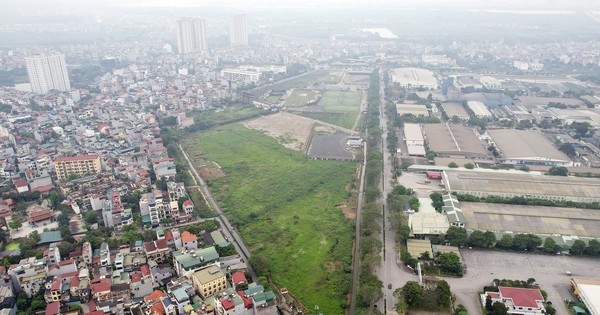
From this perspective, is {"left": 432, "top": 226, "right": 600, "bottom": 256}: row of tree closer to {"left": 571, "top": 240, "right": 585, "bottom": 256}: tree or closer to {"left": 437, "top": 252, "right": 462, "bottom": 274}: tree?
{"left": 571, "top": 240, "right": 585, "bottom": 256}: tree

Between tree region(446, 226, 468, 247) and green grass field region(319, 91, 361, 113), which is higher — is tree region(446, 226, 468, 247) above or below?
above

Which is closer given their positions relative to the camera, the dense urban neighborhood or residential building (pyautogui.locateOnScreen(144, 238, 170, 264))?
the dense urban neighborhood

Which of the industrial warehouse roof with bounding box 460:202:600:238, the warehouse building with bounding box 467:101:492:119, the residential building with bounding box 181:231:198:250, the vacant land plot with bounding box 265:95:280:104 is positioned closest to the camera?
the residential building with bounding box 181:231:198:250

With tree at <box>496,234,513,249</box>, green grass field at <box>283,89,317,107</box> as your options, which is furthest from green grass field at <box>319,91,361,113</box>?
tree at <box>496,234,513,249</box>


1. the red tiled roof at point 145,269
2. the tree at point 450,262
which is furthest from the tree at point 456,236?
the red tiled roof at point 145,269

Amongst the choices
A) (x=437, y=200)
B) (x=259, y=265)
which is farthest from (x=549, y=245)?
(x=259, y=265)

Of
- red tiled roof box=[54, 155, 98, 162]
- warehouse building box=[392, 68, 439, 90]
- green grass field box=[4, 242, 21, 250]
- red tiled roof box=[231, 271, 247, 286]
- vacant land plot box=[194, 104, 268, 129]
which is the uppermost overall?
warehouse building box=[392, 68, 439, 90]

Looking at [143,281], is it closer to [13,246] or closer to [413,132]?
[13,246]

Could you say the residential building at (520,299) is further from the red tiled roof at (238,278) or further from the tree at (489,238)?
the red tiled roof at (238,278)
